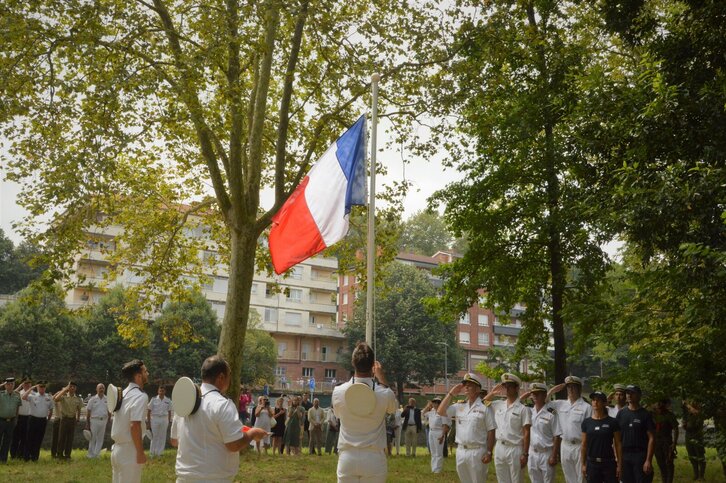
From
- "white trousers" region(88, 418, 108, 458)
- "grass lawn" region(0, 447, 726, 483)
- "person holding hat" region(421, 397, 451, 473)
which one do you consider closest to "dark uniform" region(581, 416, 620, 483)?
"grass lawn" region(0, 447, 726, 483)

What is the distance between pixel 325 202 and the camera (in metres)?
10.1

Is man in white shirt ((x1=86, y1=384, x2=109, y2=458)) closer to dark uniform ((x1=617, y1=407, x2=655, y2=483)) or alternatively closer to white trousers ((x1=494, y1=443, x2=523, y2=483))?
white trousers ((x1=494, y1=443, x2=523, y2=483))

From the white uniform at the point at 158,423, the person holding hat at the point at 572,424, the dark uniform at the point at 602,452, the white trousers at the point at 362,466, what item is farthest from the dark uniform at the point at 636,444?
the white uniform at the point at 158,423

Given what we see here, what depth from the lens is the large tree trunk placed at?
739 inches

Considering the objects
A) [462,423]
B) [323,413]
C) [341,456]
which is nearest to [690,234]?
[462,423]

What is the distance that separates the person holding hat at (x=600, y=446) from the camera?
10.9 meters

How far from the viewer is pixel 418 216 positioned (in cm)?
10744

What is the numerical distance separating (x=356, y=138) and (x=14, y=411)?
42.8ft

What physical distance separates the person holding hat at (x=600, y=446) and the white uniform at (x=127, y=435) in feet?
21.7

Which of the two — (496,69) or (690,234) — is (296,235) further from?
(496,69)

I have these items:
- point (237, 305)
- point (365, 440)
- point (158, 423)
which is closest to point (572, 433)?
point (365, 440)

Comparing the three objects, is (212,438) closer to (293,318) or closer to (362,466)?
(362,466)

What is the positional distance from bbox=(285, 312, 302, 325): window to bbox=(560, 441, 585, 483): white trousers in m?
75.1

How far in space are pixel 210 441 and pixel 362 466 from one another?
5.14ft
